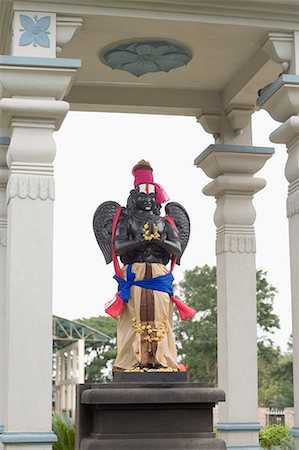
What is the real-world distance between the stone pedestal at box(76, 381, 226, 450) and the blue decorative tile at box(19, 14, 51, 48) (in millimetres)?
3704

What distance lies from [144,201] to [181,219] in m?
0.71

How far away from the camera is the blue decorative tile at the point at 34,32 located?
950 cm

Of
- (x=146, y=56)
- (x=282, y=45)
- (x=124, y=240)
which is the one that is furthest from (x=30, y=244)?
(x=282, y=45)

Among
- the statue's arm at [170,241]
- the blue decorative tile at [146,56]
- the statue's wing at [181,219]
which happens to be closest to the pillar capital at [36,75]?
the blue decorative tile at [146,56]

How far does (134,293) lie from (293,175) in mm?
2257

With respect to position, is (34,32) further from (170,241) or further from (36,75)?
(170,241)

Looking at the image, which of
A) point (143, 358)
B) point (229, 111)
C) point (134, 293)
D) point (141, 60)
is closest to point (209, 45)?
point (141, 60)

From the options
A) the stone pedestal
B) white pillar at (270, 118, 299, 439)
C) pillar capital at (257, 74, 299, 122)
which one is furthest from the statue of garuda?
pillar capital at (257, 74, 299, 122)

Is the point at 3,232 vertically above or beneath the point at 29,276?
above

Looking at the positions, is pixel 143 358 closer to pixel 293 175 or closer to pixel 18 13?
pixel 293 175

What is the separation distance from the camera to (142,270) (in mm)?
10445

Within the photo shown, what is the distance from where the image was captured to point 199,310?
38.8m

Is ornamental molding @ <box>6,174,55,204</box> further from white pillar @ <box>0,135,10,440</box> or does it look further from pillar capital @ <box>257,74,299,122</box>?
pillar capital @ <box>257,74,299,122</box>

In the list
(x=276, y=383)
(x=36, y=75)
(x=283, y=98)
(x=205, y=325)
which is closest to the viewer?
(x=36, y=75)
